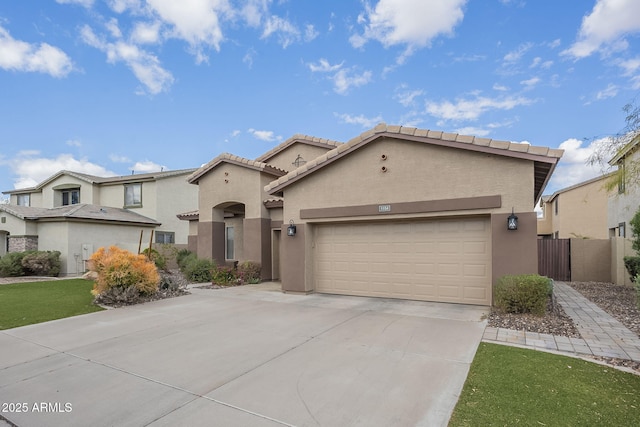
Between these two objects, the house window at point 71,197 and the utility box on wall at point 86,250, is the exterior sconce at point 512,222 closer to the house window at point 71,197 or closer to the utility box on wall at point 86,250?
the utility box on wall at point 86,250

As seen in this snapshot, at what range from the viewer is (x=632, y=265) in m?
11.6

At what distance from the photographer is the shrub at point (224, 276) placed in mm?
13867

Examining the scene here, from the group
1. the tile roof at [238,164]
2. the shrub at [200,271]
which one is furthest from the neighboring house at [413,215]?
the shrub at [200,271]

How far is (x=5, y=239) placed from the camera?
2100 cm

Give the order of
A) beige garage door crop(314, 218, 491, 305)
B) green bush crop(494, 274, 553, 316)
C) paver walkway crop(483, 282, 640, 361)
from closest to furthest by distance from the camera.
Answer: paver walkway crop(483, 282, 640, 361), green bush crop(494, 274, 553, 316), beige garage door crop(314, 218, 491, 305)

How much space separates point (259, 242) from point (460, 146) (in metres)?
9.12

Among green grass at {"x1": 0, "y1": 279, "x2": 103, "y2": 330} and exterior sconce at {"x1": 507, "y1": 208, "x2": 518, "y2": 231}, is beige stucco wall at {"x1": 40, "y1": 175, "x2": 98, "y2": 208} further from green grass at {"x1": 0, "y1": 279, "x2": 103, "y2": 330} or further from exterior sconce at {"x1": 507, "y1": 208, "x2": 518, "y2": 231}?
exterior sconce at {"x1": 507, "y1": 208, "x2": 518, "y2": 231}

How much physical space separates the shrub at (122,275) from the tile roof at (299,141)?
9819mm

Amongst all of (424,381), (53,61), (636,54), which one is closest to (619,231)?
(636,54)

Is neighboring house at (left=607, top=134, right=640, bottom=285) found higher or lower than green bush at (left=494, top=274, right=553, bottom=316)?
higher

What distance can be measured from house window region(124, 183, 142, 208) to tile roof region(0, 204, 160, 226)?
30.5 inches

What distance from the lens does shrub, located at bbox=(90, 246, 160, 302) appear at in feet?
32.8

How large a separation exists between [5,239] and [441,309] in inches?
1005

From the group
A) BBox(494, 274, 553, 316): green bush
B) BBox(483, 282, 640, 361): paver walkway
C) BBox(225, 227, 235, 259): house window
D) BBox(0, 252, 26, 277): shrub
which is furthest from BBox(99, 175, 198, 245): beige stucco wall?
BBox(483, 282, 640, 361): paver walkway
